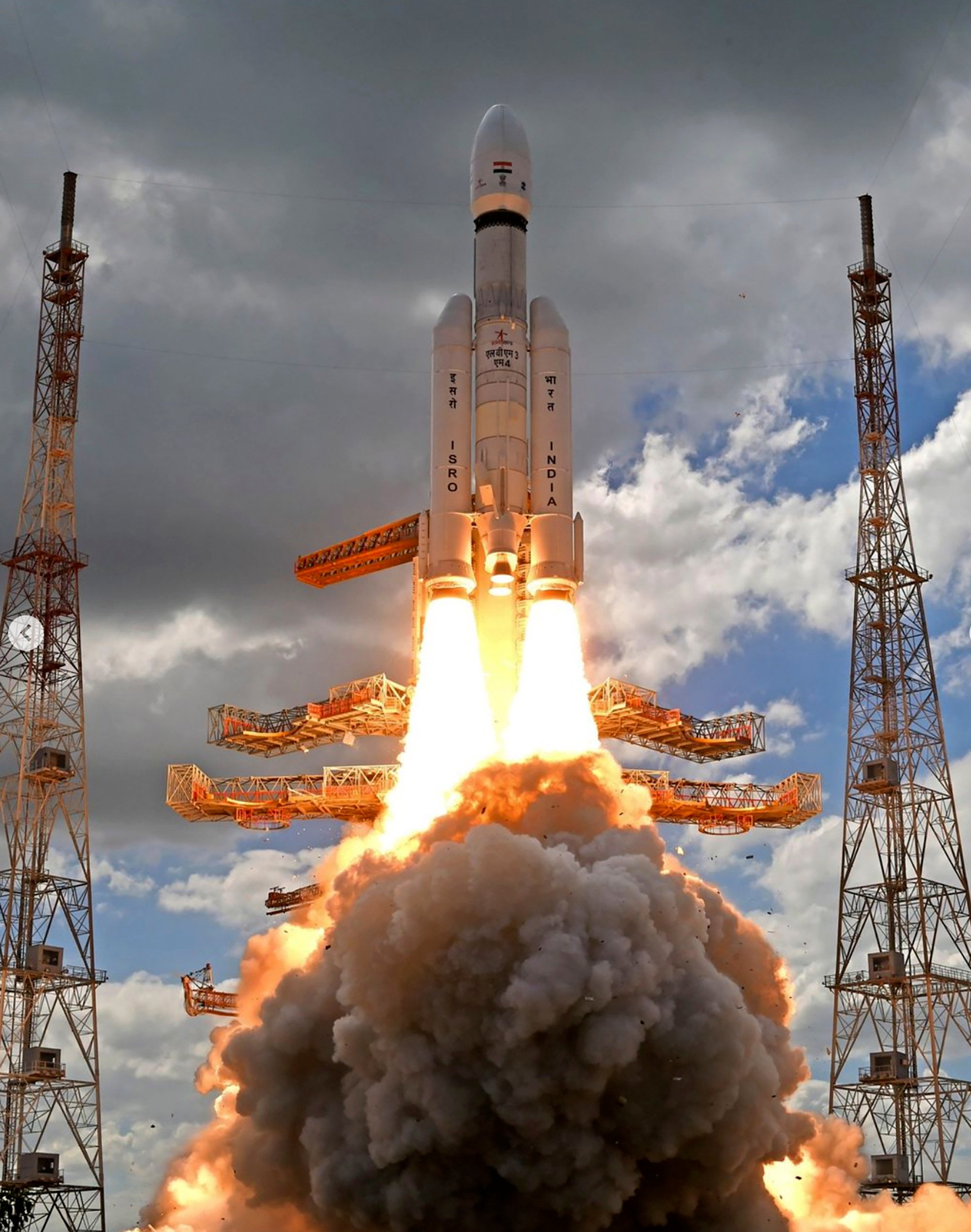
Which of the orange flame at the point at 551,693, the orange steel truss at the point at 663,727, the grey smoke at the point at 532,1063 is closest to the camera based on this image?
the grey smoke at the point at 532,1063

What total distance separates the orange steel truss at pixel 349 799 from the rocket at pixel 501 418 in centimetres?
1524

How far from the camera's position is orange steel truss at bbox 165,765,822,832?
6141 cm

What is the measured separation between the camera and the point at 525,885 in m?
38.2

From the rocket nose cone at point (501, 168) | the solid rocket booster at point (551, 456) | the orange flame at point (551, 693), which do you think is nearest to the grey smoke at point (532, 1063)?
the orange flame at point (551, 693)

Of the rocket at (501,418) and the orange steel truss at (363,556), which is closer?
the rocket at (501,418)

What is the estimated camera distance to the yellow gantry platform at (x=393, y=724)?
5953cm

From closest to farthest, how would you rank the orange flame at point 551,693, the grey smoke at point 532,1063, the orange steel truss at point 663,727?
1. the grey smoke at point 532,1063
2. the orange flame at point 551,693
3. the orange steel truss at point 663,727

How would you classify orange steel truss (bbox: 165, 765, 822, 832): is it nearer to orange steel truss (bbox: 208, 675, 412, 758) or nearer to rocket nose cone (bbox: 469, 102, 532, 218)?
orange steel truss (bbox: 208, 675, 412, 758)

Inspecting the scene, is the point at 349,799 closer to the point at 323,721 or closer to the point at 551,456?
the point at 323,721

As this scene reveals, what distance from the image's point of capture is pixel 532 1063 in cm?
3722

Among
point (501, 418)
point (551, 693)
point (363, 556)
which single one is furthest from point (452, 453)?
point (363, 556)

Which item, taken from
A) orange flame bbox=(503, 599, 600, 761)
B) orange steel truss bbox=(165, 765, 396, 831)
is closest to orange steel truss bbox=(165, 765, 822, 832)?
orange steel truss bbox=(165, 765, 396, 831)

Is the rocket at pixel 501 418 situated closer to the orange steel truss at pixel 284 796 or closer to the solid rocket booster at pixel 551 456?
the solid rocket booster at pixel 551 456

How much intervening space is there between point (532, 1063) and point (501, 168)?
22.9m
